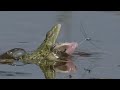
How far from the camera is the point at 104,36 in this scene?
5617 millimetres

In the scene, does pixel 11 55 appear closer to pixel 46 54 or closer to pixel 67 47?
pixel 46 54

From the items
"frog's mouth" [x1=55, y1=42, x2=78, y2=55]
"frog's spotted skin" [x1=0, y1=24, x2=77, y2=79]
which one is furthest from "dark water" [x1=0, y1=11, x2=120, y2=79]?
"frog's spotted skin" [x1=0, y1=24, x2=77, y2=79]

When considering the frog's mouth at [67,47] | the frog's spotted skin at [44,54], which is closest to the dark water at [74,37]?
the frog's mouth at [67,47]

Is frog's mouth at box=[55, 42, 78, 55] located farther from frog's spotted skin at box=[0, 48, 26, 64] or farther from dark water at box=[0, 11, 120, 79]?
frog's spotted skin at box=[0, 48, 26, 64]

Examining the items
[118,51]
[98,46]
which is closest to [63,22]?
[98,46]

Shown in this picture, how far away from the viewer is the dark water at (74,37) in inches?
158

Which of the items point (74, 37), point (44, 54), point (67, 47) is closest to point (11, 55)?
point (44, 54)

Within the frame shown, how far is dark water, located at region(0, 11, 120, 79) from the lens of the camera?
4023 mm

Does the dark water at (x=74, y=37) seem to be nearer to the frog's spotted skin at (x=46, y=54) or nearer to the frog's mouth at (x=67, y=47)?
the frog's mouth at (x=67, y=47)

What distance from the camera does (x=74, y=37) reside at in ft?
17.8
